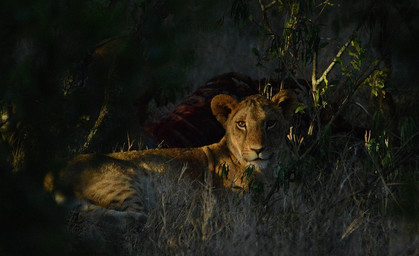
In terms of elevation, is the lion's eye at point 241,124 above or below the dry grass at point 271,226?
above

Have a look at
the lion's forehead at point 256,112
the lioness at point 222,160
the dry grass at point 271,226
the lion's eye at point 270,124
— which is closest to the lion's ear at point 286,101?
the lioness at point 222,160

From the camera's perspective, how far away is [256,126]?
5680 millimetres

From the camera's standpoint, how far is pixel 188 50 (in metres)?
2.30

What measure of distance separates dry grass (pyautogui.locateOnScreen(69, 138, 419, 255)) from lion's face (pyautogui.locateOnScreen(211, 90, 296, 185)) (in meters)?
0.37

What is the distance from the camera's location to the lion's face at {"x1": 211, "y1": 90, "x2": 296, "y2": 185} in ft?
18.5

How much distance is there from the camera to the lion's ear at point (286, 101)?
5.90m

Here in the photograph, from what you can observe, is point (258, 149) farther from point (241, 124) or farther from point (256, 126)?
point (241, 124)

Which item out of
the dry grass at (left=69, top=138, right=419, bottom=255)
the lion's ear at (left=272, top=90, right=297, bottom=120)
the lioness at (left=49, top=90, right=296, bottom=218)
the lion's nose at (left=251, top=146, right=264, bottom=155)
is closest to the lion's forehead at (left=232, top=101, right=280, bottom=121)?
the lioness at (left=49, top=90, right=296, bottom=218)

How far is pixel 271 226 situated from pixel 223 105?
5.34 feet

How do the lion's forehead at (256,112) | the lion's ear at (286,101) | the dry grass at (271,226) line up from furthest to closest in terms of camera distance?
the lion's ear at (286,101), the lion's forehead at (256,112), the dry grass at (271,226)

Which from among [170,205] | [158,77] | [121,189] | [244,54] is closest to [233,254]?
[170,205]

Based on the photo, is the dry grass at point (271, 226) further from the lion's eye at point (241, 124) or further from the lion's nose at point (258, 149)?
the lion's eye at point (241, 124)

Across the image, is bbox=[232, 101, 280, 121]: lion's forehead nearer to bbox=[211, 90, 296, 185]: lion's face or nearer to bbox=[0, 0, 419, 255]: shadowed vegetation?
bbox=[211, 90, 296, 185]: lion's face

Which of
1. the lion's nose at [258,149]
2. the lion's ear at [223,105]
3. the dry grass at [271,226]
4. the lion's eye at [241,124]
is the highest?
the lion's ear at [223,105]
